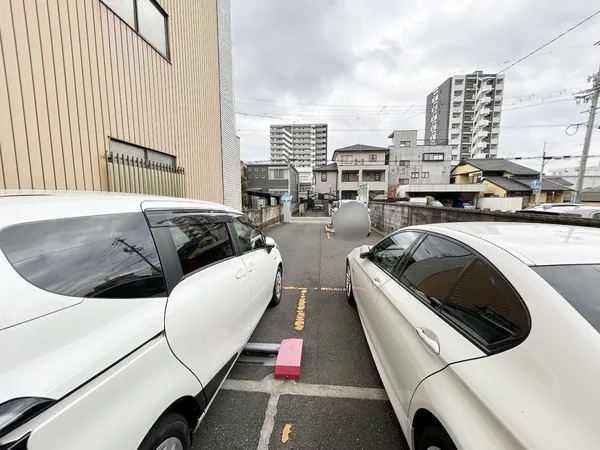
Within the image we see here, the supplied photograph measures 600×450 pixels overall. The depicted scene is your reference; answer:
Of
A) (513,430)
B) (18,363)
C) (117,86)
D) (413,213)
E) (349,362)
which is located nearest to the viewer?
(18,363)

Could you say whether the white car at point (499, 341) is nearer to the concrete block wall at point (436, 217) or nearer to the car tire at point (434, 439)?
the car tire at point (434, 439)

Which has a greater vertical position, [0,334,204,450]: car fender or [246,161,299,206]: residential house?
[246,161,299,206]: residential house

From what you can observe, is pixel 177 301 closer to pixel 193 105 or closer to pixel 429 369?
pixel 429 369

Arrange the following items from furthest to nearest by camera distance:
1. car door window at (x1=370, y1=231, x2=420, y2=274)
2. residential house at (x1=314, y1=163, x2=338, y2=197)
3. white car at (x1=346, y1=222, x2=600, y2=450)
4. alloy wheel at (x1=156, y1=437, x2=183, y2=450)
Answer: residential house at (x1=314, y1=163, x2=338, y2=197)
car door window at (x1=370, y1=231, x2=420, y2=274)
alloy wheel at (x1=156, y1=437, x2=183, y2=450)
white car at (x1=346, y1=222, x2=600, y2=450)

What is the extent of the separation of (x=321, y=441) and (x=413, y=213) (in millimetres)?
7555

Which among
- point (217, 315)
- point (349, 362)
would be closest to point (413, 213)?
point (349, 362)

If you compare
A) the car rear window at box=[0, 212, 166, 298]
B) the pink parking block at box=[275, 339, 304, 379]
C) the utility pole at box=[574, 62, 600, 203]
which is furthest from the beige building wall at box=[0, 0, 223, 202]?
the utility pole at box=[574, 62, 600, 203]

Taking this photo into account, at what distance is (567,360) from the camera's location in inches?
35.4

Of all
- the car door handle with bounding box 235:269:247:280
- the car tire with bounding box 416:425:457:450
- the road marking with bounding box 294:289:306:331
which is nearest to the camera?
the car tire with bounding box 416:425:457:450

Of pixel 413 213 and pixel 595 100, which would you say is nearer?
pixel 413 213

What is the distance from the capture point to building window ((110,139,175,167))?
4.22 m

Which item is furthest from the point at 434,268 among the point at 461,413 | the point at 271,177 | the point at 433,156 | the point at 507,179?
the point at 433,156

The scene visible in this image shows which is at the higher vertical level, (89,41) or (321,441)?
(89,41)

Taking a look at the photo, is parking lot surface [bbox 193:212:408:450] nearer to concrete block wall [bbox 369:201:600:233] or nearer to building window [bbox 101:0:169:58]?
concrete block wall [bbox 369:201:600:233]
